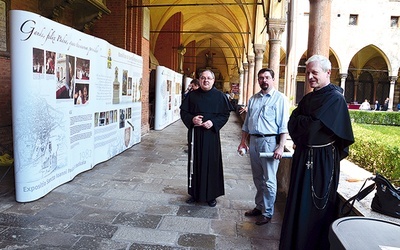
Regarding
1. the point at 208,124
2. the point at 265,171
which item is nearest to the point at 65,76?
the point at 208,124

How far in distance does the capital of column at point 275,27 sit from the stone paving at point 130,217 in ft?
22.9

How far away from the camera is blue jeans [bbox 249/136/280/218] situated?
340cm

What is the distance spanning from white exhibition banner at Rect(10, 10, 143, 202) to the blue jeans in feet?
8.44

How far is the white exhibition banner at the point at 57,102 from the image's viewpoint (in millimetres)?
3754

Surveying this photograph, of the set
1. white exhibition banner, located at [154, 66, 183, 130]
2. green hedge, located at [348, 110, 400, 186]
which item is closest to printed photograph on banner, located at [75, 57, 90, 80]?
green hedge, located at [348, 110, 400, 186]

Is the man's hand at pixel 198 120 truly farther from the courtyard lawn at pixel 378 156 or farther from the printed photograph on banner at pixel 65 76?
the courtyard lawn at pixel 378 156

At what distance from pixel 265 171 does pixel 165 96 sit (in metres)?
8.55

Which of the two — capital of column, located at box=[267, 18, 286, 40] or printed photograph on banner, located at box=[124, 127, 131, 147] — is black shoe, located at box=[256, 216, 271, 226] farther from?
capital of column, located at box=[267, 18, 286, 40]

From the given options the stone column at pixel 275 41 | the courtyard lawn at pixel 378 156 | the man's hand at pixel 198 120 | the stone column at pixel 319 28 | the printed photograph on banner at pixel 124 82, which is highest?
the stone column at pixel 275 41

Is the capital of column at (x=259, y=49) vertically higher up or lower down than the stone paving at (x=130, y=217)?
higher up

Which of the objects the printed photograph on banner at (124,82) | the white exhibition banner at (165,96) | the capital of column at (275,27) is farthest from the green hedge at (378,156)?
the white exhibition banner at (165,96)

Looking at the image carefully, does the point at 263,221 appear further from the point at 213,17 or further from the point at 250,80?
the point at 213,17

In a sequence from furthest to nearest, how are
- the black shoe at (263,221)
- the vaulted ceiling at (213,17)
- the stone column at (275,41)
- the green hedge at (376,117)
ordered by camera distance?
the green hedge at (376,117)
the vaulted ceiling at (213,17)
the stone column at (275,41)
the black shoe at (263,221)

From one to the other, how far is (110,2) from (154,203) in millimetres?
6934
